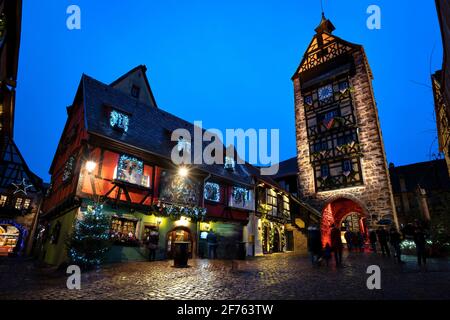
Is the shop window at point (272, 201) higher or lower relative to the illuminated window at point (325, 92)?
lower

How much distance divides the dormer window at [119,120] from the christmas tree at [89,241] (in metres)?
5.72

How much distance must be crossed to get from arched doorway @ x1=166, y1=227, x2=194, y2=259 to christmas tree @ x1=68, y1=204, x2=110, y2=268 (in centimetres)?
470

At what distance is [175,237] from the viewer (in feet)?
50.0

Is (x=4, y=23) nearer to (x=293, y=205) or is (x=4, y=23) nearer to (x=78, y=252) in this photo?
(x=78, y=252)

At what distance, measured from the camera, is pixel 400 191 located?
35.3m

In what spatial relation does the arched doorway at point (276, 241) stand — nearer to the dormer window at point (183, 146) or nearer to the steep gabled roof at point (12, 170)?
the dormer window at point (183, 146)

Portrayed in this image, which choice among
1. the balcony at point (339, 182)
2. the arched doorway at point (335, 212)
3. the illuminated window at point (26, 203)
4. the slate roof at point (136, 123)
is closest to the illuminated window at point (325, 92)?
the balcony at point (339, 182)

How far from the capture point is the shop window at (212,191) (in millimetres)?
17312

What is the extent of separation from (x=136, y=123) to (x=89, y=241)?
8.53 metres

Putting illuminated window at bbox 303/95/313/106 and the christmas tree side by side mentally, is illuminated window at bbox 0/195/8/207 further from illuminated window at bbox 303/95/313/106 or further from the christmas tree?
illuminated window at bbox 303/95/313/106

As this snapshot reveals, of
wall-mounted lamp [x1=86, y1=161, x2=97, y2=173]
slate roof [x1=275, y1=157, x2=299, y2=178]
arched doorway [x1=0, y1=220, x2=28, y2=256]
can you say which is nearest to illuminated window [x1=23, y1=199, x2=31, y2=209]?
arched doorway [x1=0, y1=220, x2=28, y2=256]

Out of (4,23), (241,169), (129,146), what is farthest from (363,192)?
(4,23)

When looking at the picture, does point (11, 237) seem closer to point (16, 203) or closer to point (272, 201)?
point (16, 203)
